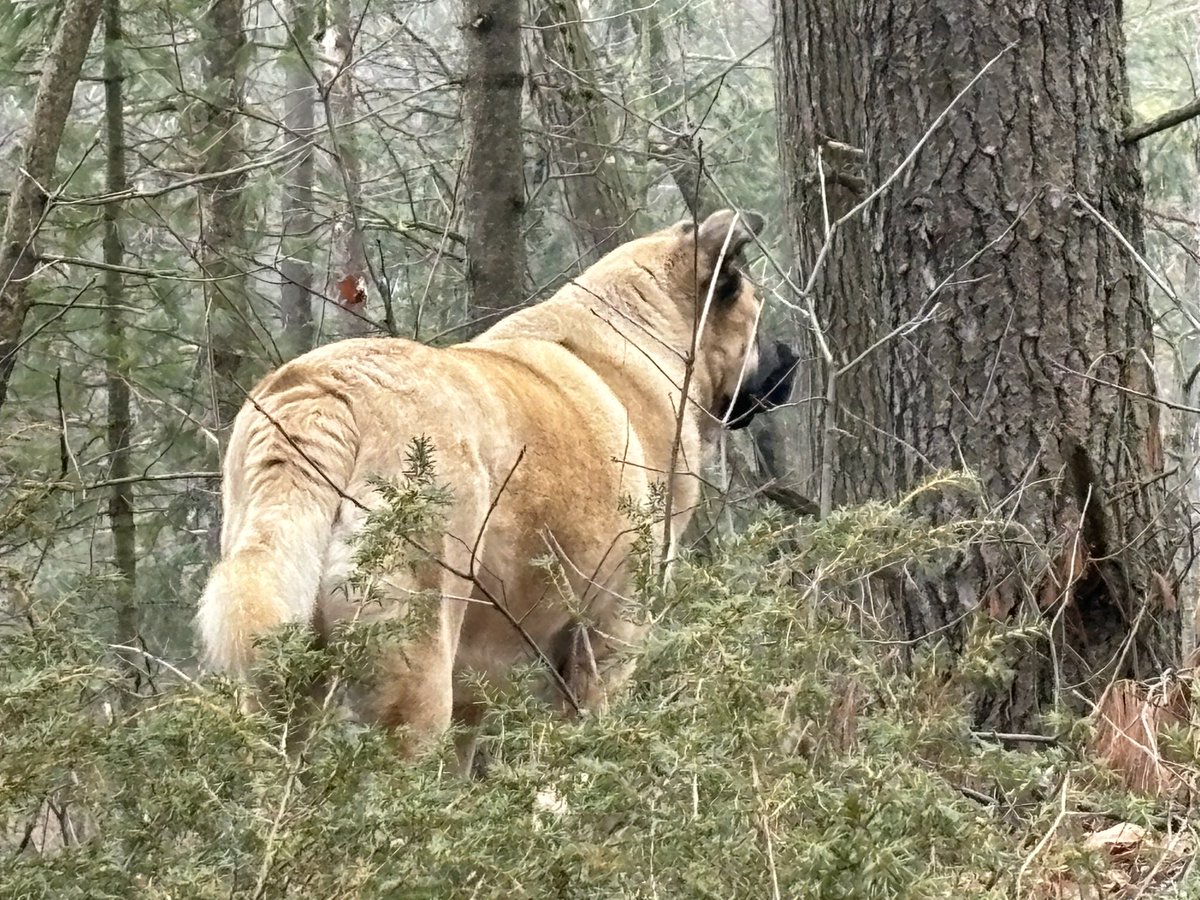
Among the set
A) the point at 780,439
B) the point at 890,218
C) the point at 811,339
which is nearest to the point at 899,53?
the point at 890,218

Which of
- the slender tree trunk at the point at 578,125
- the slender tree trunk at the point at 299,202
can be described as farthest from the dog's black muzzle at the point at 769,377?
the slender tree trunk at the point at 578,125

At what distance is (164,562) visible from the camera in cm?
1058

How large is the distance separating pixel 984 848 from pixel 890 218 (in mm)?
2808

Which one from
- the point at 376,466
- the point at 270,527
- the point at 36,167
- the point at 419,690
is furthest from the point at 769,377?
the point at 36,167

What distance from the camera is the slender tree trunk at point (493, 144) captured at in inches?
255

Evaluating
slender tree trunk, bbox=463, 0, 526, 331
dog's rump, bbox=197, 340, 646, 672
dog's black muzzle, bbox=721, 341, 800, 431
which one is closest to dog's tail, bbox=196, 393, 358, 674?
dog's rump, bbox=197, 340, 646, 672

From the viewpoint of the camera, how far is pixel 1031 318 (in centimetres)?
404

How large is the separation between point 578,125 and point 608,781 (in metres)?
6.96

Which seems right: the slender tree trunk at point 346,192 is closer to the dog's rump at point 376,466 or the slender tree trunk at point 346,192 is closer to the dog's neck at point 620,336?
the dog's neck at point 620,336

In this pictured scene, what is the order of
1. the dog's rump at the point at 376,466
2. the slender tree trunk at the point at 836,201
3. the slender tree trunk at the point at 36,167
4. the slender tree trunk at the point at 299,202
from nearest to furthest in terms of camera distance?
the dog's rump at the point at 376,466 → the slender tree trunk at the point at 36,167 → the slender tree trunk at the point at 836,201 → the slender tree trunk at the point at 299,202

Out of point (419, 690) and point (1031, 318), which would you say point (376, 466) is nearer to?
point (419, 690)

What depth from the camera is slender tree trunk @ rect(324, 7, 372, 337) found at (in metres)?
5.49

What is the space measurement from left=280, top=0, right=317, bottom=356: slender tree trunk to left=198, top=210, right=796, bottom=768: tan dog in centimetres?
142

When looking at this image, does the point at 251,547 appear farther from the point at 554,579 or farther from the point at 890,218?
the point at 890,218
